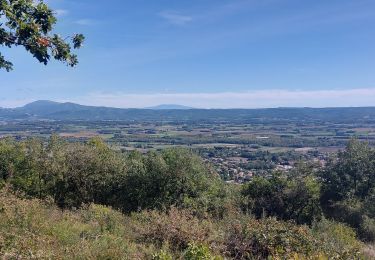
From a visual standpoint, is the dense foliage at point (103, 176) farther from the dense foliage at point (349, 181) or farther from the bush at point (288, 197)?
the dense foliage at point (349, 181)

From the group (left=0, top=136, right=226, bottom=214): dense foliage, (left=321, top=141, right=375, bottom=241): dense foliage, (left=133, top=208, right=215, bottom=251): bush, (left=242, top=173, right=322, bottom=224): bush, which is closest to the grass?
(left=133, top=208, right=215, bottom=251): bush

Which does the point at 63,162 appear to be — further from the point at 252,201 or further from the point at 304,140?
the point at 304,140

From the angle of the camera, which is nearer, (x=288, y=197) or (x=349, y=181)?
(x=288, y=197)

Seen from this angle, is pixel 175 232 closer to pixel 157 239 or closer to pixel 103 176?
pixel 157 239

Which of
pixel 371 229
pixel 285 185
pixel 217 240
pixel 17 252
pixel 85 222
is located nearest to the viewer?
pixel 17 252

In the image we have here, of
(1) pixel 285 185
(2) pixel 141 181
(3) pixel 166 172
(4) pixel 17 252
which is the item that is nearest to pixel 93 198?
(2) pixel 141 181

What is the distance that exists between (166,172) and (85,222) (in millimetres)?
8388

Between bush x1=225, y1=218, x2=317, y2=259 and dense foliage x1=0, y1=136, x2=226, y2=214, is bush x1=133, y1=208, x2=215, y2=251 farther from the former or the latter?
dense foliage x1=0, y1=136, x2=226, y2=214

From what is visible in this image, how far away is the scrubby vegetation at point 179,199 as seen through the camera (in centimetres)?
902

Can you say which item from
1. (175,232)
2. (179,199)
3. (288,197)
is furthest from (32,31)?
(288,197)

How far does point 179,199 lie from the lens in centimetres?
1880

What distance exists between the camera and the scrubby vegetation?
29.6 feet

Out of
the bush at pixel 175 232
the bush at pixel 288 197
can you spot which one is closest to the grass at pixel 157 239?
the bush at pixel 175 232

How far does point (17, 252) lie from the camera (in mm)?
6277
